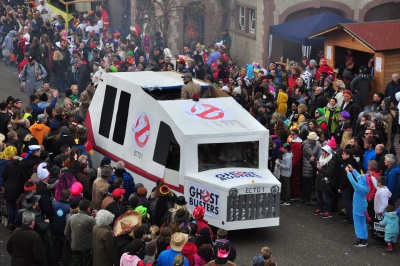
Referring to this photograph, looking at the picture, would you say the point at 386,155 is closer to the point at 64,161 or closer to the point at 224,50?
the point at 64,161

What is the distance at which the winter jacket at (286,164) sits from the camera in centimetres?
1973

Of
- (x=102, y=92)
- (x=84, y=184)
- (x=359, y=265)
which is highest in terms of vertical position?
(x=102, y=92)

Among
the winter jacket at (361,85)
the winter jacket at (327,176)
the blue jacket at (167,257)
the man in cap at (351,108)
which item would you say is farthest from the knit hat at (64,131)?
the winter jacket at (361,85)

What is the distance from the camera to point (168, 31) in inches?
1475

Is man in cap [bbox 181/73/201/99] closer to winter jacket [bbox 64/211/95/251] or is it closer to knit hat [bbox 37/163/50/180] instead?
knit hat [bbox 37/163/50/180]

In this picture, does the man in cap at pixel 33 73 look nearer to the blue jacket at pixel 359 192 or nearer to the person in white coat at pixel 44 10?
the person in white coat at pixel 44 10

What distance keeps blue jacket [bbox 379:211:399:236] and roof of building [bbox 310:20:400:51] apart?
24.3 ft

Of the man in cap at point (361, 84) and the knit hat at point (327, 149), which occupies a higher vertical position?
the man in cap at point (361, 84)

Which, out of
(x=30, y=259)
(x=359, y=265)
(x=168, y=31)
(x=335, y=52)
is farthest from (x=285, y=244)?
(x=168, y=31)

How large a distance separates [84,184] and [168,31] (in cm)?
2035

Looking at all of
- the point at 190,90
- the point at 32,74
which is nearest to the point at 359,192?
the point at 190,90

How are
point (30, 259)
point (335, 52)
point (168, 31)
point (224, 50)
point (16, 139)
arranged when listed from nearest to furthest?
1. point (30, 259)
2. point (16, 139)
3. point (335, 52)
4. point (224, 50)
5. point (168, 31)

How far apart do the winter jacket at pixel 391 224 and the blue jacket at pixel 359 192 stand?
43 cm

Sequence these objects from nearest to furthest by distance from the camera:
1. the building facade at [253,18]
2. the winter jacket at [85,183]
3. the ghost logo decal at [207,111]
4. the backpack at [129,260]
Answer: the backpack at [129,260] < the winter jacket at [85,183] < the ghost logo decal at [207,111] < the building facade at [253,18]
